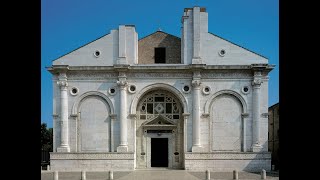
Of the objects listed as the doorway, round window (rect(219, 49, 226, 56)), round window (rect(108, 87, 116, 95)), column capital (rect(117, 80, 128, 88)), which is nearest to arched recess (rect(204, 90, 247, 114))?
round window (rect(219, 49, 226, 56))

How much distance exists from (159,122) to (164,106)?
4.41 ft

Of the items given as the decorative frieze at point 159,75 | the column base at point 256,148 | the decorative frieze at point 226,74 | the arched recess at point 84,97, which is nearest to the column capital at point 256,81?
the decorative frieze at point 226,74

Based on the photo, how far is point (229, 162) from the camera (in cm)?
2483

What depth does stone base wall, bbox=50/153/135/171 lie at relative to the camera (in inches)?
977

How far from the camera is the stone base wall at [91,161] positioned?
2481cm

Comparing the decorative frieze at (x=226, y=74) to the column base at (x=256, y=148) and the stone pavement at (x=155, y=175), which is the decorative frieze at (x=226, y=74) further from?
the stone pavement at (x=155, y=175)

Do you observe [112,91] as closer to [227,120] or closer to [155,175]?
[155,175]

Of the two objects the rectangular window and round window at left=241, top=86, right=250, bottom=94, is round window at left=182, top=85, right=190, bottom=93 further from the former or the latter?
round window at left=241, top=86, right=250, bottom=94

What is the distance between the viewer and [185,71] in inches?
1007

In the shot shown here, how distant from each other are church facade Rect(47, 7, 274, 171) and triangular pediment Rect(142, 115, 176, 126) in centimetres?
8

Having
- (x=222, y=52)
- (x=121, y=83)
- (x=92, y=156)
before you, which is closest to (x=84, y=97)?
(x=121, y=83)

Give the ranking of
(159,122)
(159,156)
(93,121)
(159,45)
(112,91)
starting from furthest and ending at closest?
(159,45) → (159,122) → (159,156) → (112,91) → (93,121)
